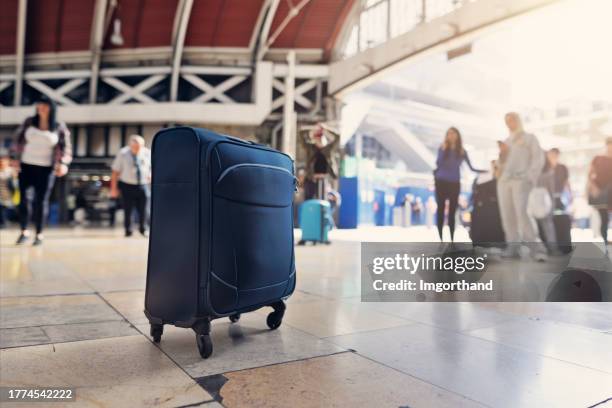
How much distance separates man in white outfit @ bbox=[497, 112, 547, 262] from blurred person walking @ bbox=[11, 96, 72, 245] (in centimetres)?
541

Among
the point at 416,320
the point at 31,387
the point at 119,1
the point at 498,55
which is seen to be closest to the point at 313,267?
the point at 416,320

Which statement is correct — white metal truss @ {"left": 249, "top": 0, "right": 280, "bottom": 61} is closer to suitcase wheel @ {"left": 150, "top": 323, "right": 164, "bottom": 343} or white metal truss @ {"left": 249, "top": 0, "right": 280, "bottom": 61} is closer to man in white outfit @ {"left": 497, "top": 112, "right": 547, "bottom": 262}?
man in white outfit @ {"left": 497, "top": 112, "right": 547, "bottom": 262}

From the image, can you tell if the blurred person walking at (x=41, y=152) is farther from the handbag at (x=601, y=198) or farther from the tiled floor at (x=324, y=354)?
the handbag at (x=601, y=198)

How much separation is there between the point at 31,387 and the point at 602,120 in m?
53.8

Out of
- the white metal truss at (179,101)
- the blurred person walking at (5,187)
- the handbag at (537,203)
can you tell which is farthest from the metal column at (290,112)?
the handbag at (537,203)

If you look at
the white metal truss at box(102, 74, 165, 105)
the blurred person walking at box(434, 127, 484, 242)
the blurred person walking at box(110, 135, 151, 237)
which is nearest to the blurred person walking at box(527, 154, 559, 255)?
the blurred person walking at box(434, 127, 484, 242)

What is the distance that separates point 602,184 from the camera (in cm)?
607

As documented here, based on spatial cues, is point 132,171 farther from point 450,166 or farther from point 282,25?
point 282,25

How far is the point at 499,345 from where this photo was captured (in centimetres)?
178

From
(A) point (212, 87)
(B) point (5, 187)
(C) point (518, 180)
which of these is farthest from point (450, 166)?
(B) point (5, 187)

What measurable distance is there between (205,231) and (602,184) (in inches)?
250

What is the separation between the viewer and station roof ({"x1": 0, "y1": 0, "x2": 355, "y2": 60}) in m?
14.2

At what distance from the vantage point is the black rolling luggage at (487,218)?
5852 mm

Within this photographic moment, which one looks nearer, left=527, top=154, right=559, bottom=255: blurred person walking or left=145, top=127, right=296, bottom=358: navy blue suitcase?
left=145, top=127, right=296, bottom=358: navy blue suitcase
